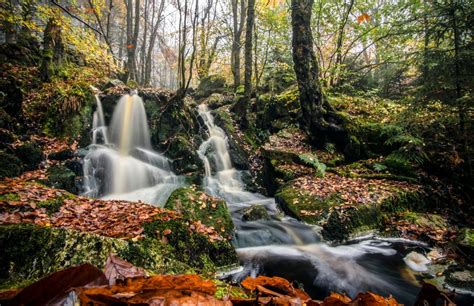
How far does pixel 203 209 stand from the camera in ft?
17.1

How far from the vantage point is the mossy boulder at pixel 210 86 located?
68.4 feet

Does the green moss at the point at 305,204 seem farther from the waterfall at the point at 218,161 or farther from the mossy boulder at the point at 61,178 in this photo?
the mossy boulder at the point at 61,178

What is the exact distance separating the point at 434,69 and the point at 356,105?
15.6 feet

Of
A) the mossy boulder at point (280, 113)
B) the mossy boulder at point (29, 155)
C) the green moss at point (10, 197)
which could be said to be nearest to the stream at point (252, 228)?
the mossy boulder at point (29, 155)

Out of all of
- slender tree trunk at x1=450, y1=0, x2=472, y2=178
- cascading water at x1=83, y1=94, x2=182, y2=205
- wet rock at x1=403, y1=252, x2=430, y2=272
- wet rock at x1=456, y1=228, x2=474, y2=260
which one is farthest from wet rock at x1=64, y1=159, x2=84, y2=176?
slender tree trunk at x1=450, y1=0, x2=472, y2=178

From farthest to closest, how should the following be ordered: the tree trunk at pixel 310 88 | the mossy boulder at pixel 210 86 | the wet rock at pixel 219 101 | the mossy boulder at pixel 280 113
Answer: the mossy boulder at pixel 210 86, the wet rock at pixel 219 101, the mossy boulder at pixel 280 113, the tree trunk at pixel 310 88

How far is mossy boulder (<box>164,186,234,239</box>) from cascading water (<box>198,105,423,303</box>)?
0.58 metres

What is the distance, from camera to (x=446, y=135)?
8305mm

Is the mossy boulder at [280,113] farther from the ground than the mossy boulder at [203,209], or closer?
farther from the ground

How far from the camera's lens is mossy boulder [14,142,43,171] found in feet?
24.1

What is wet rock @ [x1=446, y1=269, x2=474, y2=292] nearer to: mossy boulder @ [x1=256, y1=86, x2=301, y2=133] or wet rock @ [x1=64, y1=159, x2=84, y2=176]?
mossy boulder @ [x1=256, y1=86, x2=301, y2=133]

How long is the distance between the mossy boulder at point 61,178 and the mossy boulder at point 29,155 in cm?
49

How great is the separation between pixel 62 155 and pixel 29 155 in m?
0.85

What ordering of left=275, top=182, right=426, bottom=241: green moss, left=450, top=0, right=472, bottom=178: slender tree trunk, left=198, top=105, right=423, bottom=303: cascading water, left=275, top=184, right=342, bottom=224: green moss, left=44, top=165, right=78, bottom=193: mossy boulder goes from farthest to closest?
left=450, top=0, right=472, bottom=178: slender tree trunk < left=44, top=165, right=78, bottom=193: mossy boulder < left=275, top=184, right=342, bottom=224: green moss < left=275, top=182, right=426, bottom=241: green moss < left=198, top=105, right=423, bottom=303: cascading water
